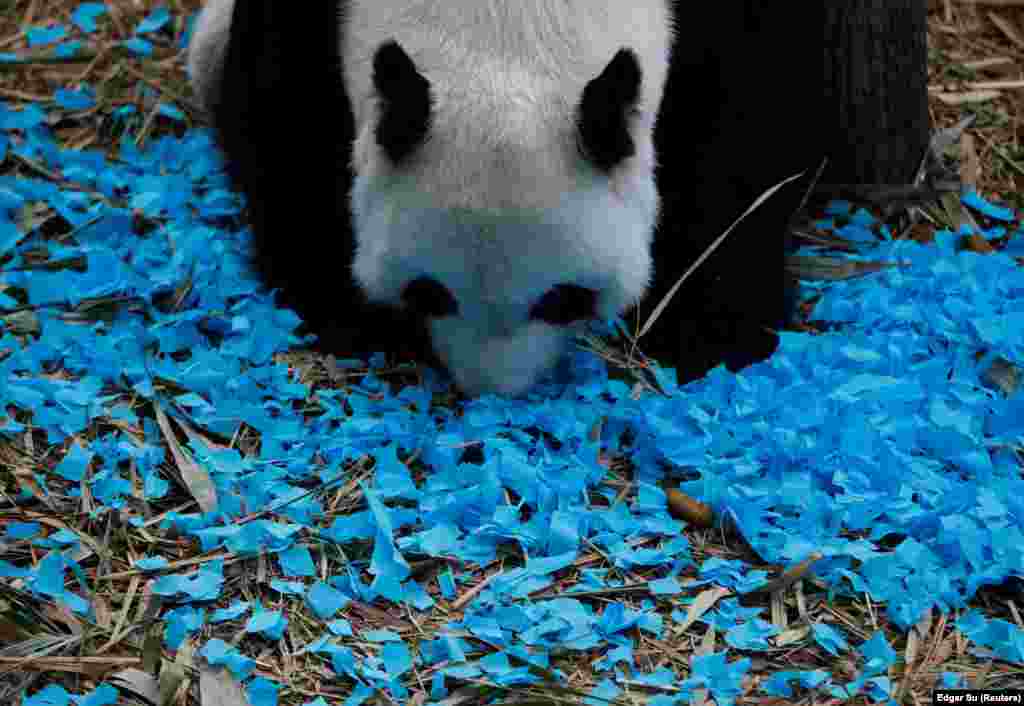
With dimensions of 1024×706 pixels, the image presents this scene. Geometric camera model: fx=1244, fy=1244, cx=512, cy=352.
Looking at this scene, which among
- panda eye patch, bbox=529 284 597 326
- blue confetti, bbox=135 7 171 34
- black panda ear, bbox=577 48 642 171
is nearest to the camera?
black panda ear, bbox=577 48 642 171

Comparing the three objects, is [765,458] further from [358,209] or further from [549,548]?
[358,209]

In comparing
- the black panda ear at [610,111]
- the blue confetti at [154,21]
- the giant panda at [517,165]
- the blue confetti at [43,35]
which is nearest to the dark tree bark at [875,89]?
the giant panda at [517,165]

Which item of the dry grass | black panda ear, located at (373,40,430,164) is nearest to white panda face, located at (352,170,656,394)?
black panda ear, located at (373,40,430,164)

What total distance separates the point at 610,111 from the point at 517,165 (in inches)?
10.5

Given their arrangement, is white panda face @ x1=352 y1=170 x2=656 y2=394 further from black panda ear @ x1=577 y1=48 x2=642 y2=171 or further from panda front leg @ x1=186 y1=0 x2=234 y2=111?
panda front leg @ x1=186 y1=0 x2=234 y2=111

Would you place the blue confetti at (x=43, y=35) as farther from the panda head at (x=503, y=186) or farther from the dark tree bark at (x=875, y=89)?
the dark tree bark at (x=875, y=89)

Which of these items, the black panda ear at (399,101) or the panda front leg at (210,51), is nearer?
the black panda ear at (399,101)

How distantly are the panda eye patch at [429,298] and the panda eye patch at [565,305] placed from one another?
0.22 m

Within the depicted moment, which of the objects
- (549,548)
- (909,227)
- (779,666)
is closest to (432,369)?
(549,548)

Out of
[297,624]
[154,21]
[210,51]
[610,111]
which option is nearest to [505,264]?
[610,111]

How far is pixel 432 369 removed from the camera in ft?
12.8

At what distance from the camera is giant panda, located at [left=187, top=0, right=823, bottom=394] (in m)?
3.14

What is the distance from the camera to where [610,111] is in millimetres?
3090

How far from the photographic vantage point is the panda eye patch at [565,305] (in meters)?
3.33
